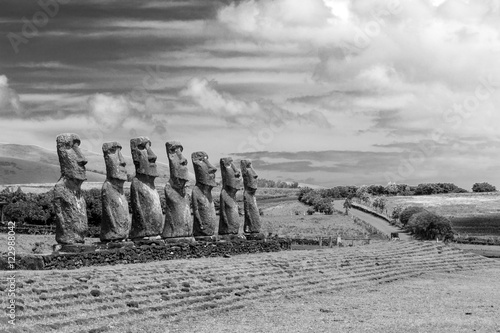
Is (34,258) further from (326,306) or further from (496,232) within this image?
(496,232)

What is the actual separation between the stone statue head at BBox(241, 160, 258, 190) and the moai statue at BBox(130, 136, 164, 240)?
8927mm

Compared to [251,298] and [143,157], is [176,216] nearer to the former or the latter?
[143,157]

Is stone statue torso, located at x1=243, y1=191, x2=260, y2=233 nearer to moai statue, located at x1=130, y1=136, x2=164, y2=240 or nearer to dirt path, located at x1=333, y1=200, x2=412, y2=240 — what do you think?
moai statue, located at x1=130, y1=136, x2=164, y2=240

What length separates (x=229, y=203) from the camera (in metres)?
31.8

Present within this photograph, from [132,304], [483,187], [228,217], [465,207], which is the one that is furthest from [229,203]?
[483,187]

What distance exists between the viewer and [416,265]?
115 ft

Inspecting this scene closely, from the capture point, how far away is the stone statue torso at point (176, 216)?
27.3 m

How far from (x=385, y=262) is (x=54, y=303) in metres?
20.4

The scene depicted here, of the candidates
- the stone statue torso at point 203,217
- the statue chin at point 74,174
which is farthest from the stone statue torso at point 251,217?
the statue chin at point 74,174

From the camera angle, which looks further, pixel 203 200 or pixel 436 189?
pixel 436 189

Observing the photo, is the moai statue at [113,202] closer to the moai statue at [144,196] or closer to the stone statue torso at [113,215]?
the stone statue torso at [113,215]

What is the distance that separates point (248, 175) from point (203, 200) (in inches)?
216

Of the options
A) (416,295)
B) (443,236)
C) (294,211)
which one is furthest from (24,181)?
(416,295)

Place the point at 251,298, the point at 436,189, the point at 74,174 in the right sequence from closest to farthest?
the point at 74,174, the point at 251,298, the point at 436,189
